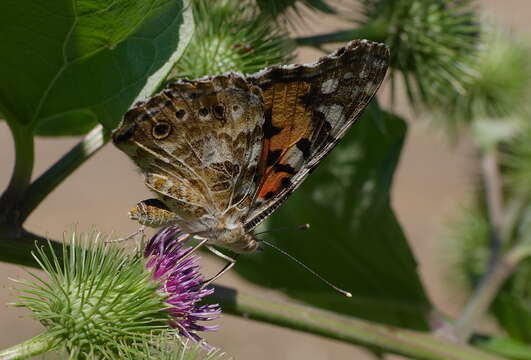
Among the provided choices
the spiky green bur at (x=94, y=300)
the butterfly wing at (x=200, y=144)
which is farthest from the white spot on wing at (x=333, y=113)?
the spiky green bur at (x=94, y=300)

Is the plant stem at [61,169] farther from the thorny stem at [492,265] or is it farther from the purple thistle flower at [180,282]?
the thorny stem at [492,265]

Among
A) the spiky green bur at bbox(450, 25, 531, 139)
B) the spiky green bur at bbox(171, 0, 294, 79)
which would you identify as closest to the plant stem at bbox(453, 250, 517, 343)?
the spiky green bur at bbox(450, 25, 531, 139)

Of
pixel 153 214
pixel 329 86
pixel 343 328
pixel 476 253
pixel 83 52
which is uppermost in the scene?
pixel 83 52

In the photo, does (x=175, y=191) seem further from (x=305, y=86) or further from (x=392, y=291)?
(x=392, y=291)

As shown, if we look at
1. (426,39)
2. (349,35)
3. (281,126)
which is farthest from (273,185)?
(426,39)

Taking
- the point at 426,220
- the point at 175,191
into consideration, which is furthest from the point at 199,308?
the point at 426,220

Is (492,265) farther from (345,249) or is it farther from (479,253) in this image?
(479,253)
